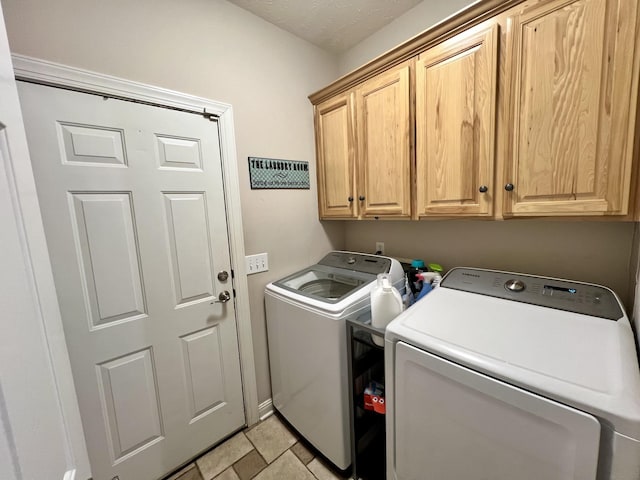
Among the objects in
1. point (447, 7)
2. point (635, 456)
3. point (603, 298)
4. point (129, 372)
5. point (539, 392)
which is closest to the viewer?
point (635, 456)

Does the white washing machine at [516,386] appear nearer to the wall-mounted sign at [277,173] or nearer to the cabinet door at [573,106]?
the cabinet door at [573,106]

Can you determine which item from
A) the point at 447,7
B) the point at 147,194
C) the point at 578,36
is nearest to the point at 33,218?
the point at 147,194

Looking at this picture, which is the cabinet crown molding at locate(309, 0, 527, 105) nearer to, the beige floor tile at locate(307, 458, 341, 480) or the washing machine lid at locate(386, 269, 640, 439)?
the washing machine lid at locate(386, 269, 640, 439)

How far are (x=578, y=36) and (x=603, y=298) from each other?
38.1 inches

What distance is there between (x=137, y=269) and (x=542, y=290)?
1.88 m

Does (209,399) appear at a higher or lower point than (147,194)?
lower

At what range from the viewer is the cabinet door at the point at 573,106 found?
854mm

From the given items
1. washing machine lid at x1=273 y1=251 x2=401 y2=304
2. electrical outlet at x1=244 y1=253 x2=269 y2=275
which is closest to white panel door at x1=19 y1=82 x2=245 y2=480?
electrical outlet at x1=244 y1=253 x2=269 y2=275

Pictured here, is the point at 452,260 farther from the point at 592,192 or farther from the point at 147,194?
the point at 147,194

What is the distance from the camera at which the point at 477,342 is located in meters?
0.85

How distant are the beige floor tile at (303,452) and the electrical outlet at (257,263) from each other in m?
1.09

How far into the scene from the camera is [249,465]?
145 cm

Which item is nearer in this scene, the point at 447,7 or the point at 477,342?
the point at 477,342

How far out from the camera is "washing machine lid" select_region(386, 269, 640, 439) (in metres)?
0.62
